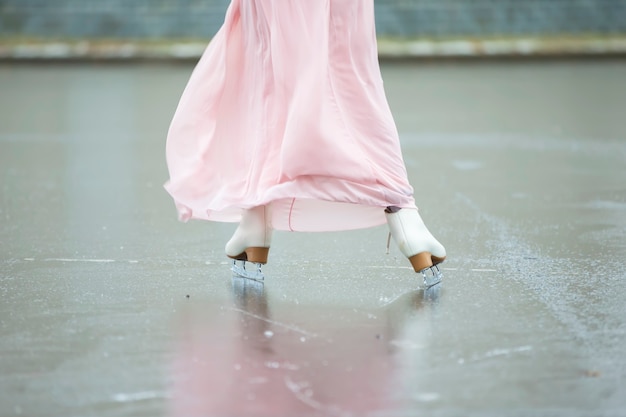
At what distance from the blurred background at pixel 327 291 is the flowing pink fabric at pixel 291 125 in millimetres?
157

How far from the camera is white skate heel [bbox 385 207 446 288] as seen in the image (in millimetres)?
4391

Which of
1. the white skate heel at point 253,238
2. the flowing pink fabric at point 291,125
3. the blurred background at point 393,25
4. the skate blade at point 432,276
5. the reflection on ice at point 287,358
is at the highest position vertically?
the flowing pink fabric at point 291,125

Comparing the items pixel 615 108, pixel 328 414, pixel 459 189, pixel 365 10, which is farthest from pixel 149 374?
pixel 615 108

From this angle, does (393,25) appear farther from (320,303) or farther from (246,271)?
(320,303)

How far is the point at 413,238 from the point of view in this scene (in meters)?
4.39

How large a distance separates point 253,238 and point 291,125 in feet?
1.66

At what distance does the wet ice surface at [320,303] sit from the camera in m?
3.26

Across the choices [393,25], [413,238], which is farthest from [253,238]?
[393,25]

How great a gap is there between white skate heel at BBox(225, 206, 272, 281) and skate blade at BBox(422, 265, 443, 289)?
0.57 m

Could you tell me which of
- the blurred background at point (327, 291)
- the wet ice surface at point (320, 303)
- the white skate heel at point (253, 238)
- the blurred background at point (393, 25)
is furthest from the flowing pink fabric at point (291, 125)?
the blurred background at point (393, 25)

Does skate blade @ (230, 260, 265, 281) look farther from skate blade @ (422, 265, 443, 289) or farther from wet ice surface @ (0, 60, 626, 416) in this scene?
skate blade @ (422, 265, 443, 289)

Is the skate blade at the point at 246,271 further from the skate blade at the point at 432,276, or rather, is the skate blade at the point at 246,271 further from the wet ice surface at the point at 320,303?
the skate blade at the point at 432,276

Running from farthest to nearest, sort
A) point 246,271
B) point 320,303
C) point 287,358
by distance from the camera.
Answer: point 246,271 < point 320,303 < point 287,358

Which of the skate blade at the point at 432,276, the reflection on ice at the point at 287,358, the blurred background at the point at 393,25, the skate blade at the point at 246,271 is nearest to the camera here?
the reflection on ice at the point at 287,358
